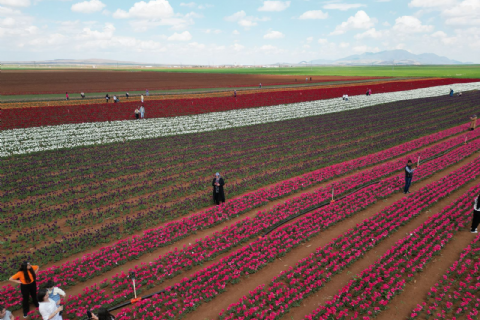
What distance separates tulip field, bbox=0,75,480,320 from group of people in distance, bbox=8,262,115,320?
0.64 meters

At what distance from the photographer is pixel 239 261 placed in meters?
10.5

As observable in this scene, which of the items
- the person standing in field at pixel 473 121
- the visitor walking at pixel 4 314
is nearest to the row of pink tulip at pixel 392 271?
the visitor walking at pixel 4 314

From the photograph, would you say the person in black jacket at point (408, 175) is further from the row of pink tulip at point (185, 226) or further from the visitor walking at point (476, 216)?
the visitor walking at point (476, 216)

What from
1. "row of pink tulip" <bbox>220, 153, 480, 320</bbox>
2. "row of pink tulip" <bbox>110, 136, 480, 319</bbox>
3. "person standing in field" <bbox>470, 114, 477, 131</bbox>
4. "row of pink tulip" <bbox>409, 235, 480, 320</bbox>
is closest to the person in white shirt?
"row of pink tulip" <bbox>110, 136, 480, 319</bbox>

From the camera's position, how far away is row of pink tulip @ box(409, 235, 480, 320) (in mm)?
8055

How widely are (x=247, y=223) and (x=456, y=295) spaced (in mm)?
7559

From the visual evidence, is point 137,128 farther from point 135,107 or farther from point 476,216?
point 476,216

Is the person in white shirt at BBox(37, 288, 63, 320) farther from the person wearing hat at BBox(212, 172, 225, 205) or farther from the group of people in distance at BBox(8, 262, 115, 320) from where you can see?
the person wearing hat at BBox(212, 172, 225, 205)

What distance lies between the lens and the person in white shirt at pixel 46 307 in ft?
22.2

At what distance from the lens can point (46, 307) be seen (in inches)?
269

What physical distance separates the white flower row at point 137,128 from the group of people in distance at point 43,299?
1904 centimetres

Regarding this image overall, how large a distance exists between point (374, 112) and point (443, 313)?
35677 mm

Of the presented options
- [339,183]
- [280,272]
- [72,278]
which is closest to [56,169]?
[72,278]

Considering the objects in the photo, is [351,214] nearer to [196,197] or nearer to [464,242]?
[464,242]
